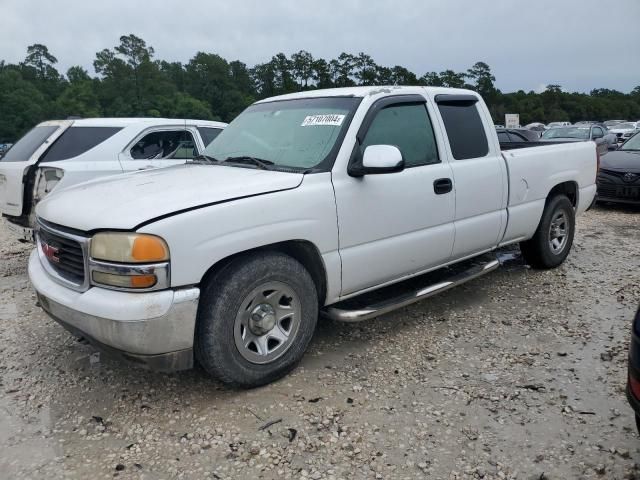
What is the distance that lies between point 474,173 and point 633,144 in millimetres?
7855

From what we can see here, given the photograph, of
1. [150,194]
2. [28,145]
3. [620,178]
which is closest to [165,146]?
[28,145]

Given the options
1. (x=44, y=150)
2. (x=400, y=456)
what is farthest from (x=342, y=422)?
(x=44, y=150)

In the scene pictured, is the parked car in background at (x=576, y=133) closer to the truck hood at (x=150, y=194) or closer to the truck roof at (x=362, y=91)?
the truck roof at (x=362, y=91)

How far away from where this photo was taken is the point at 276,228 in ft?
9.80

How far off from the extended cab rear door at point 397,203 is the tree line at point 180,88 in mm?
45210

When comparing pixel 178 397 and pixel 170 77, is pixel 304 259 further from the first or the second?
pixel 170 77

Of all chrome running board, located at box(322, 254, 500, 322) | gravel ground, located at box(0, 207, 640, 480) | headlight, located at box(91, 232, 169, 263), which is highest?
headlight, located at box(91, 232, 169, 263)

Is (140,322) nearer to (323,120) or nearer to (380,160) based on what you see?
(380,160)

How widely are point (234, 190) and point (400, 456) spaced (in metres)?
1.70

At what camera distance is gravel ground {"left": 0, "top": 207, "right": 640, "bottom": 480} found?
2.49m

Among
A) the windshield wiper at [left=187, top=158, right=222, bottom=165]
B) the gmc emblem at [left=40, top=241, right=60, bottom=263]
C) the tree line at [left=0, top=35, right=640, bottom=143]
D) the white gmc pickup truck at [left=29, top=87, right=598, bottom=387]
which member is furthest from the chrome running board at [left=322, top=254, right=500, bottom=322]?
the tree line at [left=0, top=35, right=640, bottom=143]

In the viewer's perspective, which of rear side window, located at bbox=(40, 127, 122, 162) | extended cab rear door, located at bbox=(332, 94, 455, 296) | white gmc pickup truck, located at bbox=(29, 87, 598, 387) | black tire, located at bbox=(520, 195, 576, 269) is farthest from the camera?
rear side window, located at bbox=(40, 127, 122, 162)

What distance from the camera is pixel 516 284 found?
5082mm

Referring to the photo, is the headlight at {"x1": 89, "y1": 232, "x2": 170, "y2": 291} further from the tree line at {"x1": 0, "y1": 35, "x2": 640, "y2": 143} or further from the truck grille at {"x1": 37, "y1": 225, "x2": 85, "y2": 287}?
the tree line at {"x1": 0, "y1": 35, "x2": 640, "y2": 143}
